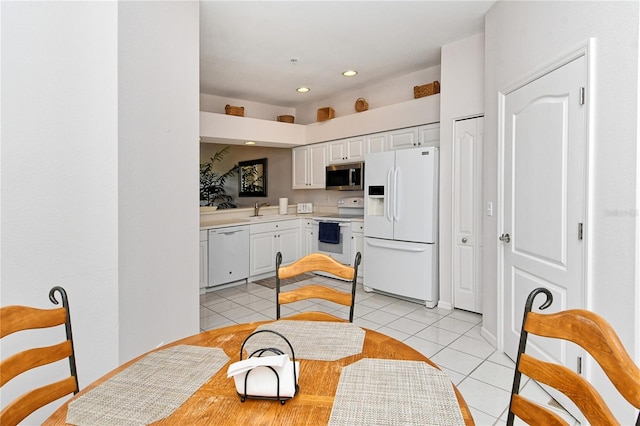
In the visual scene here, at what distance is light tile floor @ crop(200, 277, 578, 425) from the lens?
2.17 meters

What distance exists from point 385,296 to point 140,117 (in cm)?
332

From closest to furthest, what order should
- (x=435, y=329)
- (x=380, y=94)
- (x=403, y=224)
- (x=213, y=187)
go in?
1. (x=435, y=329)
2. (x=403, y=224)
3. (x=380, y=94)
4. (x=213, y=187)

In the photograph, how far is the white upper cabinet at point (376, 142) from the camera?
4645 mm

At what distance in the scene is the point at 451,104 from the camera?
11.8 feet

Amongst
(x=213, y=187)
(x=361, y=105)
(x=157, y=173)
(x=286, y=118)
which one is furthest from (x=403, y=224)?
(x=213, y=187)

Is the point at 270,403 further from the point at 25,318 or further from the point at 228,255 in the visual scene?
the point at 228,255

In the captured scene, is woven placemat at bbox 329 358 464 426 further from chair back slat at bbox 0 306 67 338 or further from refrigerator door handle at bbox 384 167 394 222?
refrigerator door handle at bbox 384 167 394 222

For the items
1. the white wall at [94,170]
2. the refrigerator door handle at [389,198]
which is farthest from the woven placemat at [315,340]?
the refrigerator door handle at [389,198]

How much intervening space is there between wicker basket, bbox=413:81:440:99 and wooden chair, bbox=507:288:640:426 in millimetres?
3557

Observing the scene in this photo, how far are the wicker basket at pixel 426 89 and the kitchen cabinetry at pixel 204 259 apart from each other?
312cm

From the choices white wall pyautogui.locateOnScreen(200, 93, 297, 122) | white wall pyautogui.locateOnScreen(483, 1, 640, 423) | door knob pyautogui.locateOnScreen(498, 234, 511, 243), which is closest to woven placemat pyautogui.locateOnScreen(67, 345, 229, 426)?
white wall pyautogui.locateOnScreen(483, 1, 640, 423)

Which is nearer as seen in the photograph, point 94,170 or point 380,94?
point 94,170

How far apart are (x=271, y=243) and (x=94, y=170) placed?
341 cm

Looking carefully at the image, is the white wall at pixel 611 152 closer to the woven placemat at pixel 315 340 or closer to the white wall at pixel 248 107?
the woven placemat at pixel 315 340
